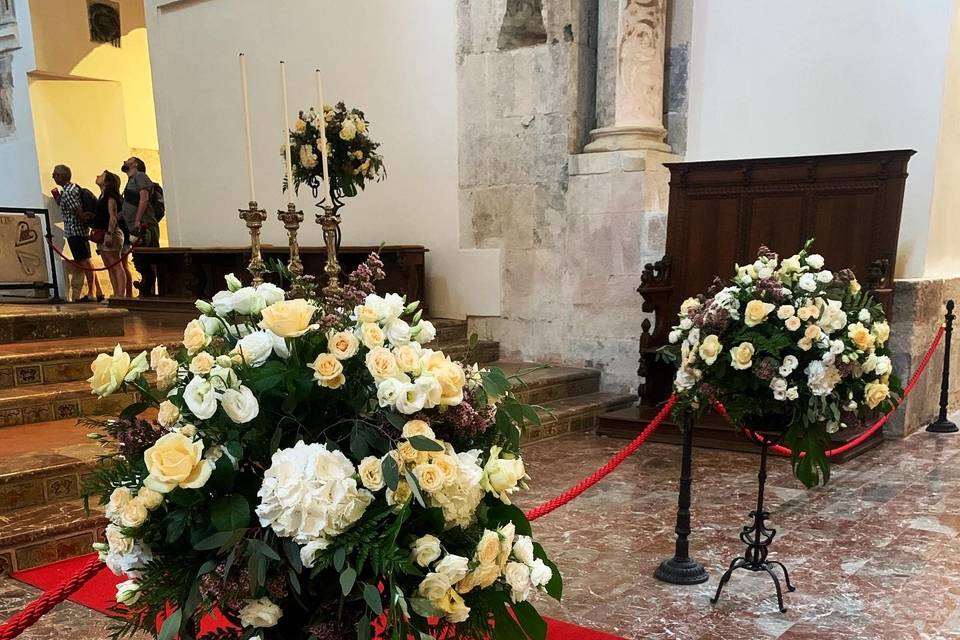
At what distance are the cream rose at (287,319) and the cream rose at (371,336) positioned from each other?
10cm

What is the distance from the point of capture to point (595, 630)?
9.52 feet

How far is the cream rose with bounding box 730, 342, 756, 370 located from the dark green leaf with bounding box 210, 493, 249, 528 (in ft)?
7.20

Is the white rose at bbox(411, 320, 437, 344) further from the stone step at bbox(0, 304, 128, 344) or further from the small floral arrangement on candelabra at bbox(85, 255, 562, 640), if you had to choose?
the stone step at bbox(0, 304, 128, 344)

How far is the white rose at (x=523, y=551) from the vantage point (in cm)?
137

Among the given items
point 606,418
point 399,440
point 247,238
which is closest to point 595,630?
point 399,440

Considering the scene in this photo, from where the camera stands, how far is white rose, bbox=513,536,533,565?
4.49ft

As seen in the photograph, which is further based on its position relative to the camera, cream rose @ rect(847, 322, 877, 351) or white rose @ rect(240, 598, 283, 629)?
cream rose @ rect(847, 322, 877, 351)

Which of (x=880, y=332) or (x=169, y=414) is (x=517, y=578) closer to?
(x=169, y=414)

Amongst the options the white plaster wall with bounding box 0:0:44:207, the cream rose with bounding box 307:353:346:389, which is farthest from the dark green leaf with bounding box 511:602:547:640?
the white plaster wall with bounding box 0:0:44:207

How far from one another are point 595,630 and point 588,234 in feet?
15.1

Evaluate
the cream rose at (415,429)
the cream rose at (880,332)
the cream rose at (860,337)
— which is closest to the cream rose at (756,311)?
the cream rose at (860,337)

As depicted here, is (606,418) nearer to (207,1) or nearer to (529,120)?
(529,120)

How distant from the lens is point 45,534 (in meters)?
3.28

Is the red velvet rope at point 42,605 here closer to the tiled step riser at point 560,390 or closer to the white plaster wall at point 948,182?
the tiled step riser at point 560,390
